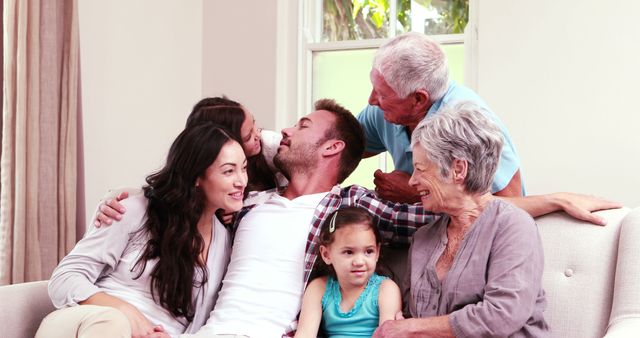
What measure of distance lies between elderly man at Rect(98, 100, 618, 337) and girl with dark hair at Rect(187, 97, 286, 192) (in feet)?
0.24

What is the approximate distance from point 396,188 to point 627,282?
30.8 inches

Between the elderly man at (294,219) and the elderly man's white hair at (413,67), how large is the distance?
23 centimetres

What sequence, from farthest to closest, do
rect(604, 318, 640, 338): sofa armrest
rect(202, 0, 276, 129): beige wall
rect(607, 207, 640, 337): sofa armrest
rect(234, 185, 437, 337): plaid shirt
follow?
rect(202, 0, 276, 129): beige wall
rect(234, 185, 437, 337): plaid shirt
rect(607, 207, 640, 337): sofa armrest
rect(604, 318, 640, 338): sofa armrest

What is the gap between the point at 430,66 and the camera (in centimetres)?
278

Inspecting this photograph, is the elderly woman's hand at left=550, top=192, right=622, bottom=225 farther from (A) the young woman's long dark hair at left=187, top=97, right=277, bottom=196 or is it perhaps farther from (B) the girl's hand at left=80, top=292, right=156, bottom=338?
(B) the girl's hand at left=80, top=292, right=156, bottom=338

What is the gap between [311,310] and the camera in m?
2.31

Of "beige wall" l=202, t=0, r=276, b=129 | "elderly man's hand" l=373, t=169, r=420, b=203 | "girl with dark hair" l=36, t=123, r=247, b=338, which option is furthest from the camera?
"beige wall" l=202, t=0, r=276, b=129

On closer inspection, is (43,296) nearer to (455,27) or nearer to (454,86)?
(454,86)

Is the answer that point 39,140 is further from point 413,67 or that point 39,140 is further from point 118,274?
point 413,67

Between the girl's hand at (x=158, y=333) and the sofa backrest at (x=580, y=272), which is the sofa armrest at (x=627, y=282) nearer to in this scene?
the sofa backrest at (x=580, y=272)

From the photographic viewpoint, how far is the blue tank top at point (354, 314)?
225cm

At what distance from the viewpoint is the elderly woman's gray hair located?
209 centimetres

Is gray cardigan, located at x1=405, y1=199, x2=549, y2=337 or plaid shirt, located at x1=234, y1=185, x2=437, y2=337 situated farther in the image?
plaid shirt, located at x1=234, y1=185, x2=437, y2=337

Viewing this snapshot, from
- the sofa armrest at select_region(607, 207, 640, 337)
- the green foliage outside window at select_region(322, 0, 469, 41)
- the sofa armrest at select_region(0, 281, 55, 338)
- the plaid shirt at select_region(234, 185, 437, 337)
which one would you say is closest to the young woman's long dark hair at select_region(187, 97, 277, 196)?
the plaid shirt at select_region(234, 185, 437, 337)
